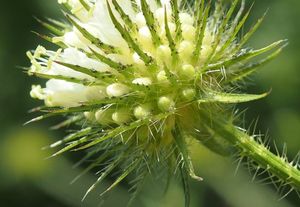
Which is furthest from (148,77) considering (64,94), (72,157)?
(72,157)

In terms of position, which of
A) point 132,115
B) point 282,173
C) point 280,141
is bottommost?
point 280,141

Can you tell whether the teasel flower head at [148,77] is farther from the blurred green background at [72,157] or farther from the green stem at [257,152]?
the blurred green background at [72,157]

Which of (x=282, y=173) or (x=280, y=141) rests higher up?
(x=282, y=173)

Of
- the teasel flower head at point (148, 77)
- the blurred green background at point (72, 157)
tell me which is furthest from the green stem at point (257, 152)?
the blurred green background at point (72, 157)

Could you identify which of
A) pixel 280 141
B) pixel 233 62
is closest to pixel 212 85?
pixel 233 62

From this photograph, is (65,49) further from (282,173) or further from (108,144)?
(282,173)

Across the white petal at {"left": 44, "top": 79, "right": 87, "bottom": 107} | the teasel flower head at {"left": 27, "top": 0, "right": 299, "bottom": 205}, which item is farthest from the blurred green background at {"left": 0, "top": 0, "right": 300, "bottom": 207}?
the white petal at {"left": 44, "top": 79, "right": 87, "bottom": 107}

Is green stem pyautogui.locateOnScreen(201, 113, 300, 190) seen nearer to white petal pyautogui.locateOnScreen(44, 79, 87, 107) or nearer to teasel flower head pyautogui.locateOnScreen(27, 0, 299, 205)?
teasel flower head pyautogui.locateOnScreen(27, 0, 299, 205)
